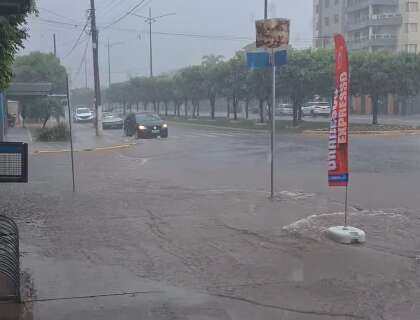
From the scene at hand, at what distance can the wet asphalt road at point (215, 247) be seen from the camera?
226 inches

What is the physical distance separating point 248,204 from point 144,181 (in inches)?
166

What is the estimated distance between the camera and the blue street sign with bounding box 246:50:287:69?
1134 cm

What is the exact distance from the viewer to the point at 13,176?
6.01 meters

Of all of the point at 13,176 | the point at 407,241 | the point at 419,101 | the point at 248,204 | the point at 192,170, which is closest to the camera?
the point at 13,176

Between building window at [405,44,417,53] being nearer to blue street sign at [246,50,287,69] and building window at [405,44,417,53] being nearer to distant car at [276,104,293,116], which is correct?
distant car at [276,104,293,116]

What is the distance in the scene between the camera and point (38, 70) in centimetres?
4456

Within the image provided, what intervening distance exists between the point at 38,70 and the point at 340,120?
39.5 meters

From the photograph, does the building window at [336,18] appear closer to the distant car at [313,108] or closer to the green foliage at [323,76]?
the distant car at [313,108]

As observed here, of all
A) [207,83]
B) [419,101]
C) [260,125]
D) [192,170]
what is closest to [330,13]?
[419,101]

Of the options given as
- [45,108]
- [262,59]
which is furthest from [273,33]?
[45,108]

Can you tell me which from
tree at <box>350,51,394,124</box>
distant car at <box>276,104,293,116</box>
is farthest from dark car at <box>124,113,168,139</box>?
distant car at <box>276,104,293,116</box>

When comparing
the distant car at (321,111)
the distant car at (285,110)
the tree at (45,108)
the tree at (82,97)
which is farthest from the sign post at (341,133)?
the tree at (82,97)

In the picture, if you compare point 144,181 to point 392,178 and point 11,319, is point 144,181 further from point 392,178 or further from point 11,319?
point 11,319

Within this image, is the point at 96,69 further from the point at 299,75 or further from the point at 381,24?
the point at 381,24
